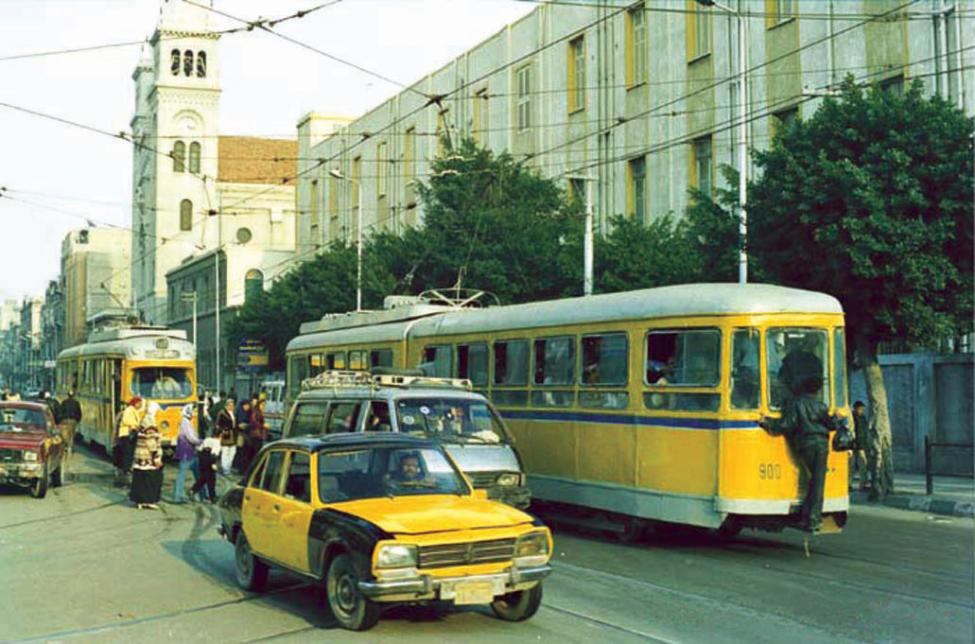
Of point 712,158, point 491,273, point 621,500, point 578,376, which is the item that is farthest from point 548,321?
point 712,158

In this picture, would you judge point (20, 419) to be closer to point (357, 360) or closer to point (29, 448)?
point (29, 448)

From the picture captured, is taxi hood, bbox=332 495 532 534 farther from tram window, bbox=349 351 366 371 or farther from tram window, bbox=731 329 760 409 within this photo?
tram window, bbox=349 351 366 371

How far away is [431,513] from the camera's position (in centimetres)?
905

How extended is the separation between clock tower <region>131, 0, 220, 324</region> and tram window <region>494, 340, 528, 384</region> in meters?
78.1

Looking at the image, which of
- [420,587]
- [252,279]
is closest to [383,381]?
[420,587]

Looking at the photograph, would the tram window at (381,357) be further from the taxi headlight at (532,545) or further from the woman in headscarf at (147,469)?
the taxi headlight at (532,545)

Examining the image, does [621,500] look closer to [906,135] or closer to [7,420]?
[906,135]

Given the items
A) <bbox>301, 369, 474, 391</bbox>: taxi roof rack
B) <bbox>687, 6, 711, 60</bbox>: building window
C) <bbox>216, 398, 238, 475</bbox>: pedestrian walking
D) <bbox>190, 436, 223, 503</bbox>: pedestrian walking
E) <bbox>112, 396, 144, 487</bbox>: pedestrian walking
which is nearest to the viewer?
<bbox>301, 369, 474, 391</bbox>: taxi roof rack

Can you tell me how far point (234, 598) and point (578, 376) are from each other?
610 cm

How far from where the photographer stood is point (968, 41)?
940 inches

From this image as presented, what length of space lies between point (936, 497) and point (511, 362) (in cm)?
748

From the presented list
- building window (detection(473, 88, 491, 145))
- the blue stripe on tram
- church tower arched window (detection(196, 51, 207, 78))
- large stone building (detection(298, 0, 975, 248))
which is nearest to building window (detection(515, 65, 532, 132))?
A: large stone building (detection(298, 0, 975, 248))

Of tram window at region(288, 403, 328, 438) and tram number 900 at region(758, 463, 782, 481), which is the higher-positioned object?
tram window at region(288, 403, 328, 438)

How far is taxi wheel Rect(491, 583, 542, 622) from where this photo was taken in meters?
9.22
